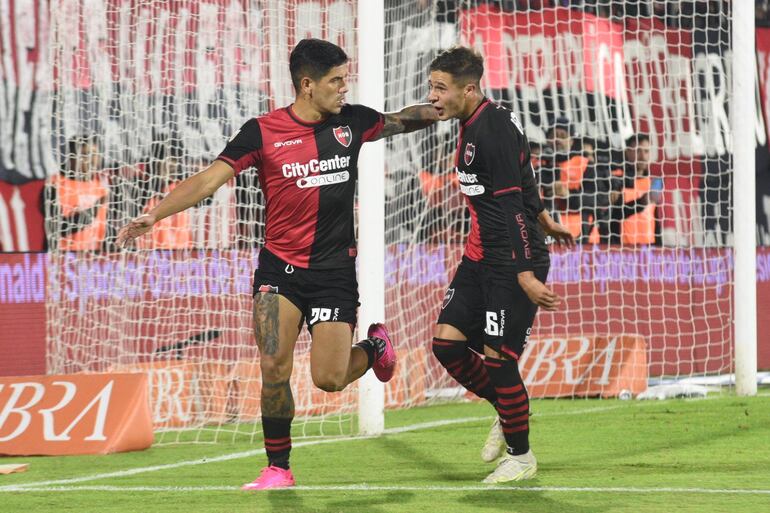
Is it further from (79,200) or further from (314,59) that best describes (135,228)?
(79,200)

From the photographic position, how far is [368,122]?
262 inches

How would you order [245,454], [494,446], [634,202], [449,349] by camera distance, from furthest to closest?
1. [634,202]
2. [245,454]
3. [494,446]
4. [449,349]

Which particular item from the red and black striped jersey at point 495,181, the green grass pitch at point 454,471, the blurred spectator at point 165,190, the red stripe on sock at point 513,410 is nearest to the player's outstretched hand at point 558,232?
the red and black striped jersey at point 495,181

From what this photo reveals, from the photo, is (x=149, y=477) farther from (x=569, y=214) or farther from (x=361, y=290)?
(x=569, y=214)

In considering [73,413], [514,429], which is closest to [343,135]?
[514,429]

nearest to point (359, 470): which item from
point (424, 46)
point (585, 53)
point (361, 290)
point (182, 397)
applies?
point (361, 290)

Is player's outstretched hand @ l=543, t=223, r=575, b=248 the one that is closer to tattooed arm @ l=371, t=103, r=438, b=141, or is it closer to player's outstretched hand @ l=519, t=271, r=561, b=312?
tattooed arm @ l=371, t=103, r=438, b=141

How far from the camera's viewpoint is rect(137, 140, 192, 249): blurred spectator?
971cm

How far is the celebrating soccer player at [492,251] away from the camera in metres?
6.23

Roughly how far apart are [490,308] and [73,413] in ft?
10.3

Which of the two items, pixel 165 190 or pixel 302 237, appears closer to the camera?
pixel 302 237

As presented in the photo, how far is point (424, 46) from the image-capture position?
10.8 metres

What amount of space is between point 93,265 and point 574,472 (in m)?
4.57

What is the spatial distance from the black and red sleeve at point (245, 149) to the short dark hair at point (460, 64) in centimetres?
91
